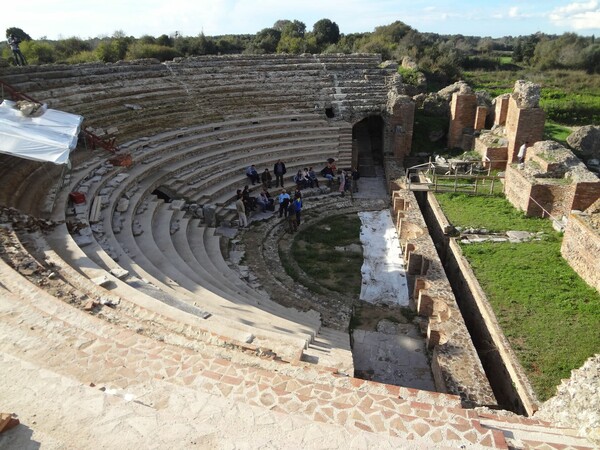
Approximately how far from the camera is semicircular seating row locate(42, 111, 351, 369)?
6156mm

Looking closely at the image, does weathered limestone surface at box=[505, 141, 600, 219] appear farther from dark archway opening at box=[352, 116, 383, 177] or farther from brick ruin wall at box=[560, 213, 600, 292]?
dark archway opening at box=[352, 116, 383, 177]

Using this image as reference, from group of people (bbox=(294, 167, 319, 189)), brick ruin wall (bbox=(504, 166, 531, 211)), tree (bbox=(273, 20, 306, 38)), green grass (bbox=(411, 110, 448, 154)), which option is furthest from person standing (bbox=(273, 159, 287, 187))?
tree (bbox=(273, 20, 306, 38))

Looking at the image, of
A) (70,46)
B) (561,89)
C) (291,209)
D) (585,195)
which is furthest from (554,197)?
(70,46)

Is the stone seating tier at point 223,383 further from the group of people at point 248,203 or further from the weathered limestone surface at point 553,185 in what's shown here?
the weathered limestone surface at point 553,185

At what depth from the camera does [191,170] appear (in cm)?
1296

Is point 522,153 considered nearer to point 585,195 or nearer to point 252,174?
point 585,195

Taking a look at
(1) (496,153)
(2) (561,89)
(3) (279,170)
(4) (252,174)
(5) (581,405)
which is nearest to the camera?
(5) (581,405)

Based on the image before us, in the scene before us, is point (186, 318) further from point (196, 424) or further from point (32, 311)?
point (196, 424)

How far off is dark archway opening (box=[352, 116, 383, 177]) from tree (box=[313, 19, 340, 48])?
20377 millimetres

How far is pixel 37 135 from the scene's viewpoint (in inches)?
325

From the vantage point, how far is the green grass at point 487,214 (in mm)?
10969

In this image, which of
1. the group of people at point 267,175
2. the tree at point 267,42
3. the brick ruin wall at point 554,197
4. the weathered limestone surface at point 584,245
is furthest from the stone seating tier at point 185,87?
the tree at point 267,42

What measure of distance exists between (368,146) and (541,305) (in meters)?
12.6

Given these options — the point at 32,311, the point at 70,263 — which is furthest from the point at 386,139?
the point at 32,311
